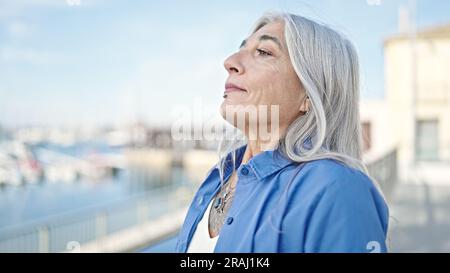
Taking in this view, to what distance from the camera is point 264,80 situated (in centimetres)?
76

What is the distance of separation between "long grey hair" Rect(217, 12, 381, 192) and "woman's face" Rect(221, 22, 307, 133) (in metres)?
0.03

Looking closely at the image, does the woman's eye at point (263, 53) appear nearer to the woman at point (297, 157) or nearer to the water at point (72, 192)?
the woman at point (297, 157)

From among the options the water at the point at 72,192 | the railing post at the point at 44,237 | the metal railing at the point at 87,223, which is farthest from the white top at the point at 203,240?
the water at the point at 72,192

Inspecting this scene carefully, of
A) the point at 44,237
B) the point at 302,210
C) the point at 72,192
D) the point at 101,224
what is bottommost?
the point at 72,192

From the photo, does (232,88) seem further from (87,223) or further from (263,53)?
(87,223)

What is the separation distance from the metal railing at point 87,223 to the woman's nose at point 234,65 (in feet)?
5.30

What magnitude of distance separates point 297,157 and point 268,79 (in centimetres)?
15

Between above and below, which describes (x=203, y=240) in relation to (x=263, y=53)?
below

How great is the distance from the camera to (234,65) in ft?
2.53

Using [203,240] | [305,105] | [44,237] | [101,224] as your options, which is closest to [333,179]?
[305,105]

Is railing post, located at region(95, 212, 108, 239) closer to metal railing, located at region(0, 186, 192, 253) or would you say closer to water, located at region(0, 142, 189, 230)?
metal railing, located at region(0, 186, 192, 253)
